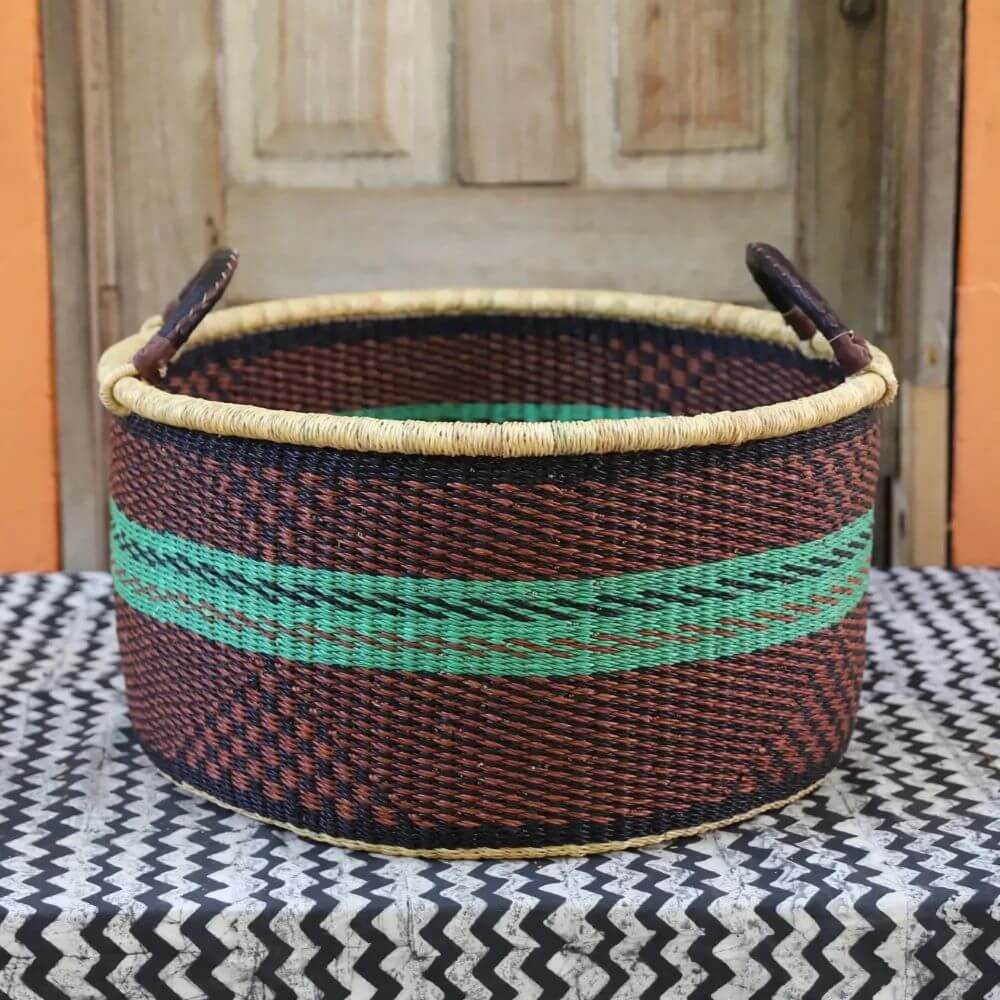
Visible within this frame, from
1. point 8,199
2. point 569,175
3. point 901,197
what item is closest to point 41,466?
point 8,199

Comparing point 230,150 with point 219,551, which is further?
point 230,150

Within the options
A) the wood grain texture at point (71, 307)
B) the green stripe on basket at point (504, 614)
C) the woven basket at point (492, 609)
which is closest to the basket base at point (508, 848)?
the woven basket at point (492, 609)

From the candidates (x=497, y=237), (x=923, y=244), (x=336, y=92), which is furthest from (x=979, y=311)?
(x=336, y=92)

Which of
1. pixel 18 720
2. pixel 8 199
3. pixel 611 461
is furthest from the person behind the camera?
pixel 8 199

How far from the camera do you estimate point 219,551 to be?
Result: 41.1 inches

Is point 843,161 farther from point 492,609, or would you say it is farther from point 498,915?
point 498,915

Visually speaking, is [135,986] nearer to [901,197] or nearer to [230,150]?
[230,150]

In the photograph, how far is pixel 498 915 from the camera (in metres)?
0.99

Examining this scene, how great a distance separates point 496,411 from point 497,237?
0.24 meters

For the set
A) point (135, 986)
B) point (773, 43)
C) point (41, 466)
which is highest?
point (773, 43)

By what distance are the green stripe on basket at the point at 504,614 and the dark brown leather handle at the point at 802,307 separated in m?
0.15

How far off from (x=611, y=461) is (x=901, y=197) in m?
0.80

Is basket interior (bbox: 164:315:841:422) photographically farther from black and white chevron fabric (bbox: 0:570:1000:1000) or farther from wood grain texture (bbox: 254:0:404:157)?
black and white chevron fabric (bbox: 0:570:1000:1000)

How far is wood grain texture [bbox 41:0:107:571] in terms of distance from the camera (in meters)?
1.60
